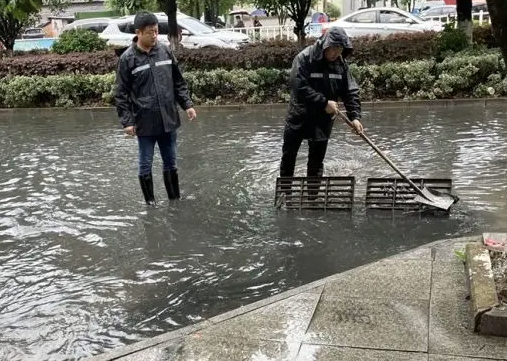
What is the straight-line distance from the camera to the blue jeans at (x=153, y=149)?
623 centimetres

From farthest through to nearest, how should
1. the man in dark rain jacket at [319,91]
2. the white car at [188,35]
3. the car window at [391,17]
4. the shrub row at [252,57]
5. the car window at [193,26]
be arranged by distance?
the car window at [193,26]
the car window at [391,17]
the white car at [188,35]
the shrub row at [252,57]
the man in dark rain jacket at [319,91]

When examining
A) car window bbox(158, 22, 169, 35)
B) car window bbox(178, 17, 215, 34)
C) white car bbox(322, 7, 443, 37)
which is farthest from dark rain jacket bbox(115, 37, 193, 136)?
car window bbox(158, 22, 169, 35)

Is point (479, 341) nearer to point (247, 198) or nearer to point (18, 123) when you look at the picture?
point (247, 198)

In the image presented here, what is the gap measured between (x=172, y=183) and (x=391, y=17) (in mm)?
14159

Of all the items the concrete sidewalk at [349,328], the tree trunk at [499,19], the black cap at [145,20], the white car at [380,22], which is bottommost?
the concrete sidewalk at [349,328]

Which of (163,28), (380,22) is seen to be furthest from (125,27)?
(380,22)

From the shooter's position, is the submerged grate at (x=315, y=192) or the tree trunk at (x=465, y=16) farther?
the tree trunk at (x=465, y=16)

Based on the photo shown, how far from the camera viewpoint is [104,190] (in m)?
7.16

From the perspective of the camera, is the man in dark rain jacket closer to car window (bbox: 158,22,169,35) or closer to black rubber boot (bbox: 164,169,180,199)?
black rubber boot (bbox: 164,169,180,199)

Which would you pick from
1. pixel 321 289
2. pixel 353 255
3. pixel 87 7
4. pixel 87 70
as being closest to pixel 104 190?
pixel 353 255

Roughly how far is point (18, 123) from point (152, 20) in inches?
315

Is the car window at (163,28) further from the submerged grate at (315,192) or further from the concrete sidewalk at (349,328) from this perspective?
the concrete sidewalk at (349,328)

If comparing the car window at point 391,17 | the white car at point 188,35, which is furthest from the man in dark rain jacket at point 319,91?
the car window at point 391,17

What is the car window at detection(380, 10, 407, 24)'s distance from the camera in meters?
18.8
